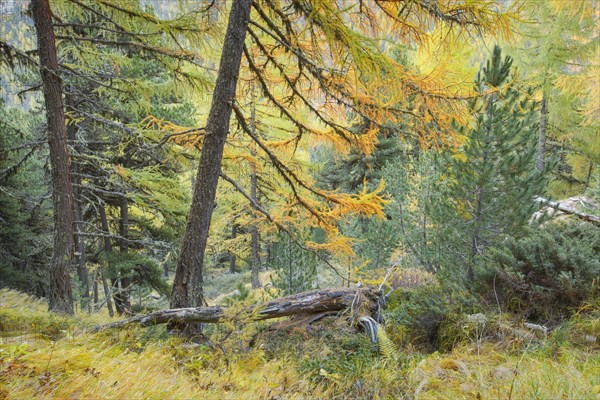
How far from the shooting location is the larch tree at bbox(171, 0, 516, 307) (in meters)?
3.41

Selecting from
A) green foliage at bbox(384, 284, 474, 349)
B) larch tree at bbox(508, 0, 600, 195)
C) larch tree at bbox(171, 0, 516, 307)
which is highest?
larch tree at bbox(508, 0, 600, 195)

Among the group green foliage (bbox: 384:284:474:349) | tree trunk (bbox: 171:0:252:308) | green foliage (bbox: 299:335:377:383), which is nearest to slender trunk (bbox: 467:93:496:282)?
green foliage (bbox: 384:284:474:349)

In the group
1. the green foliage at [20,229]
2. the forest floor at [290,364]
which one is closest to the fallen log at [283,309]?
the forest floor at [290,364]

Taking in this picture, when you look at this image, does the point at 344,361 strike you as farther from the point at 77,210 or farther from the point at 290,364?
the point at 77,210

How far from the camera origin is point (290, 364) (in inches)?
142

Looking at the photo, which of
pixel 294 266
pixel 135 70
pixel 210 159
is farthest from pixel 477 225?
pixel 135 70

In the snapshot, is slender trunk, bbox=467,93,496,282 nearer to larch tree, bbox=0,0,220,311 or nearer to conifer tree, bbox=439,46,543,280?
conifer tree, bbox=439,46,543,280

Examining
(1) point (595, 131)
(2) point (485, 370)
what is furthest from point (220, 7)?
(1) point (595, 131)

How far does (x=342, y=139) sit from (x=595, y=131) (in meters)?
16.5

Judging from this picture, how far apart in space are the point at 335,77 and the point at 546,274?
12.6 ft

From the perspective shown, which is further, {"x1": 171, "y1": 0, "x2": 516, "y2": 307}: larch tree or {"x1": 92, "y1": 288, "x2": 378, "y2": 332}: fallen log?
{"x1": 92, "y1": 288, "x2": 378, "y2": 332}: fallen log

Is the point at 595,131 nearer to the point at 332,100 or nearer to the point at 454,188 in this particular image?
the point at 454,188

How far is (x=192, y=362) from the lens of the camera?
313 cm

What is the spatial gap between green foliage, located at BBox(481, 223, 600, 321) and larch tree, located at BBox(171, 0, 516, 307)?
1.95 metres
